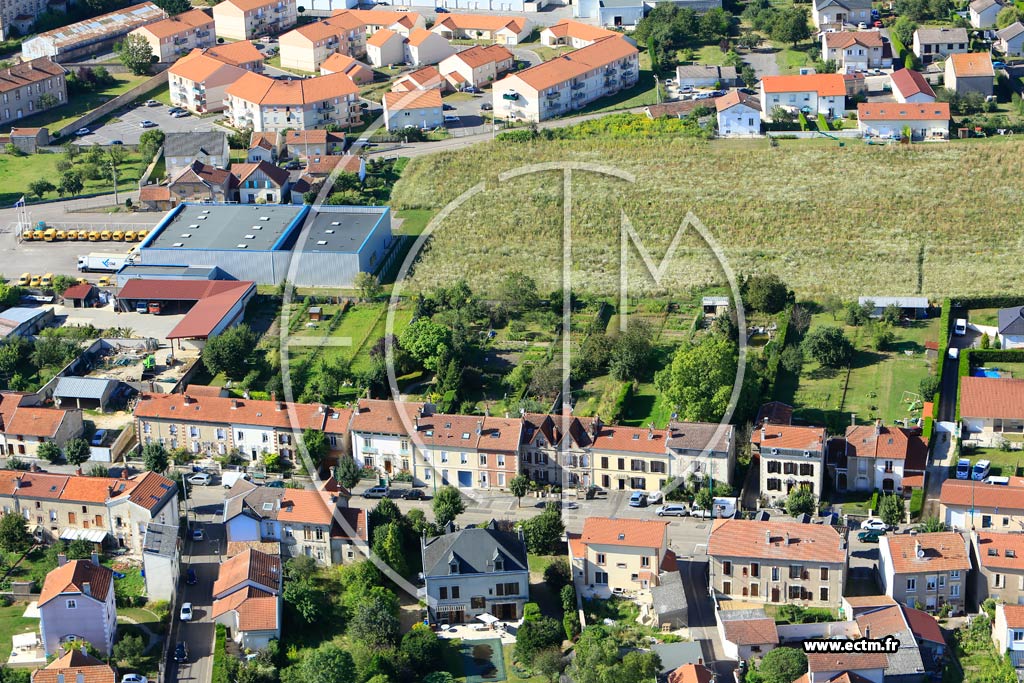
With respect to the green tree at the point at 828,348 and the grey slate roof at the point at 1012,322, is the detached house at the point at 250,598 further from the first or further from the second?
the grey slate roof at the point at 1012,322

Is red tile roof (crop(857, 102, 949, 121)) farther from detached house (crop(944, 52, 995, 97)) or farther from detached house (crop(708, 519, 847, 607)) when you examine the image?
detached house (crop(708, 519, 847, 607))

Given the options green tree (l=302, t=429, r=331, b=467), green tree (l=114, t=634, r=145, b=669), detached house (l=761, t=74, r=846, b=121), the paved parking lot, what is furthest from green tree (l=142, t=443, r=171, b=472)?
detached house (l=761, t=74, r=846, b=121)

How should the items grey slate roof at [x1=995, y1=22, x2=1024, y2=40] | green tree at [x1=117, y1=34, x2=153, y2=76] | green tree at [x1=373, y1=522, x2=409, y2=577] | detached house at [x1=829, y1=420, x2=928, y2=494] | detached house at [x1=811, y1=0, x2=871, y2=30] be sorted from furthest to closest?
detached house at [x1=811, y1=0, x2=871, y2=30] < green tree at [x1=117, y1=34, x2=153, y2=76] < grey slate roof at [x1=995, y1=22, x2=1024, y2=40] < detached house at [x1=829, y1=420, x2=928, y2=494] < green tree at [x1=373, y1=522, x2=409, y2=577]

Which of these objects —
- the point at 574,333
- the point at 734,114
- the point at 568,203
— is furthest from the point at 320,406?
the point at 734,114

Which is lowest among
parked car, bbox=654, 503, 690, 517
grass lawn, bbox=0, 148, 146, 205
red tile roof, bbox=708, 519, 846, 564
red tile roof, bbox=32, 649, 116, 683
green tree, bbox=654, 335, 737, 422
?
grass lawn, bbox=0, 148, 146, 205

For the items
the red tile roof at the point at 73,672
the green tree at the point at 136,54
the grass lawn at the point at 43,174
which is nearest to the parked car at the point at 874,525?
the red tile roof at the point at 73,672

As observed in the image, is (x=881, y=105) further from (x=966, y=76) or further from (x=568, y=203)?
(x=568, y=203)
